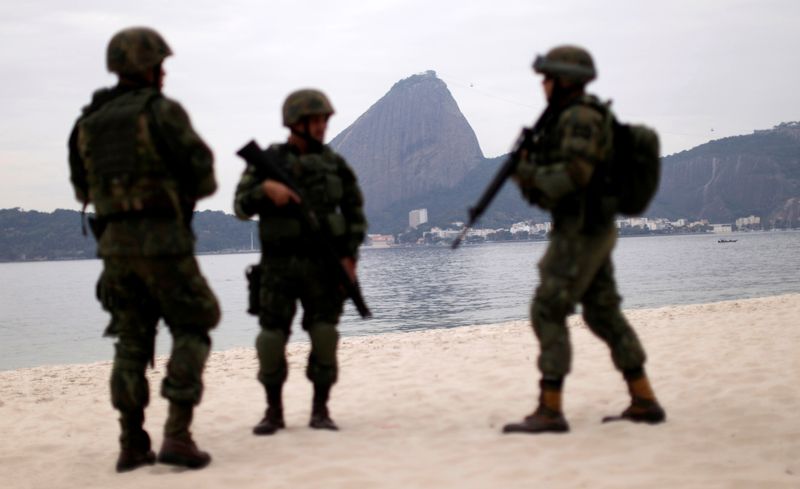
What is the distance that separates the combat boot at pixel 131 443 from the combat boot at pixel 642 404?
309 centimetres

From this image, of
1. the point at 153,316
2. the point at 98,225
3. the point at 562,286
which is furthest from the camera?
the point at 562,286

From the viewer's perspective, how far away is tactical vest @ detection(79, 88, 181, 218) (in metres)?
4.25

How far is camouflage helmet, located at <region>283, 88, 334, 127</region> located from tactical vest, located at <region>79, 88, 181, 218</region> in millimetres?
1108

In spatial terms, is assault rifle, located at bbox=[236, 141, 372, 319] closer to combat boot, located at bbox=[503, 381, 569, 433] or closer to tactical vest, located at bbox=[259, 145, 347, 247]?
tactical vest, located at bbox=[259, 145, 347, 247]

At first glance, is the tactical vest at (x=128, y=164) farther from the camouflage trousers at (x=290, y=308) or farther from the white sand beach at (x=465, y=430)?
the white sand beach at (x=465, y=430)

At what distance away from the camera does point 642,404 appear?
5.07 meters

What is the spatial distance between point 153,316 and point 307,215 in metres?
1.16

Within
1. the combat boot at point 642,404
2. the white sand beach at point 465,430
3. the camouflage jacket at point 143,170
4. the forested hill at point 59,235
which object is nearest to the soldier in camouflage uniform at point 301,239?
the white sand beach at point 465,430

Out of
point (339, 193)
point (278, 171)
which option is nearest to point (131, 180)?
point (278, 171)

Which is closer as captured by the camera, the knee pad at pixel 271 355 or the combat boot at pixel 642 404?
the combat boot at pixel 642 404

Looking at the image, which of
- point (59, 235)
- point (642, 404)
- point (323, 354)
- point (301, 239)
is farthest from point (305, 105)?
point (59, 235)

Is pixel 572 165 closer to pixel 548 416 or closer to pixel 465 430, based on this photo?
pixel 548 416

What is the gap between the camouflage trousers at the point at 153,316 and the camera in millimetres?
4324

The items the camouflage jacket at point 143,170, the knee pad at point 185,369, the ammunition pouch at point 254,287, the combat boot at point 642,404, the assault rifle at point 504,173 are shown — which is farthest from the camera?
the ammunition pouch at point 254,287
